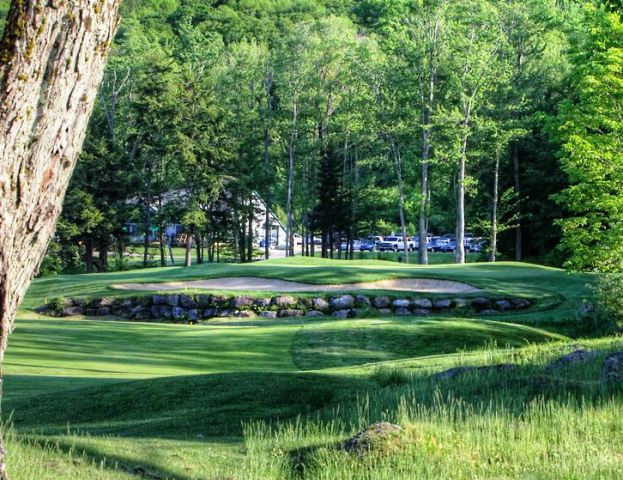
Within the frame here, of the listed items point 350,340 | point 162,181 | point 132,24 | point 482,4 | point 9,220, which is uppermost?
point 132,24

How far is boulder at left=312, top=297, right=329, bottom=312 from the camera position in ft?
98.4

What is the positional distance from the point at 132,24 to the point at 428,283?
7162 centimetres

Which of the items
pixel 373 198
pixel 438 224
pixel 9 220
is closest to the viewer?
pixel 9 220

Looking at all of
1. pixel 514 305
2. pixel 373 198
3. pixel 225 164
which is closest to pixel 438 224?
pixel 373 198

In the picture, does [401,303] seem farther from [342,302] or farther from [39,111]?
[39,111]

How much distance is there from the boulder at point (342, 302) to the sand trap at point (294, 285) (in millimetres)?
1042

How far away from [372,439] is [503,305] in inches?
927

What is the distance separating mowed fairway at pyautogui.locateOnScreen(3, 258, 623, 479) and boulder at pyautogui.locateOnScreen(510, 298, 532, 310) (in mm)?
8638

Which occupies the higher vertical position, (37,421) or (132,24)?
(132,24)

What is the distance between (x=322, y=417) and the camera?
28.9 ft

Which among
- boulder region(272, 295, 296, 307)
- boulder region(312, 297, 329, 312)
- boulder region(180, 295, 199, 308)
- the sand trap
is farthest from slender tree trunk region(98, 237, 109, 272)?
boulder region(312, 297, 329, 312)

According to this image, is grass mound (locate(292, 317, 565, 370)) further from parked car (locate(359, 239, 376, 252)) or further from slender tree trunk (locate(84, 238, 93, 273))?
parked car (locate(359, 239, 376, 252))

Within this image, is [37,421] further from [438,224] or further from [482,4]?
[438,224]

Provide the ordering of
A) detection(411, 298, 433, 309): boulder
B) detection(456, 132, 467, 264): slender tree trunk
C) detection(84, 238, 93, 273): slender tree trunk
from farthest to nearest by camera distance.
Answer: detection(84, 238, 93, 273): slender tree trunk
detection(456, 132, 467, 264): slender tree trunk
detection(411, 298, 433, 309): boulder
